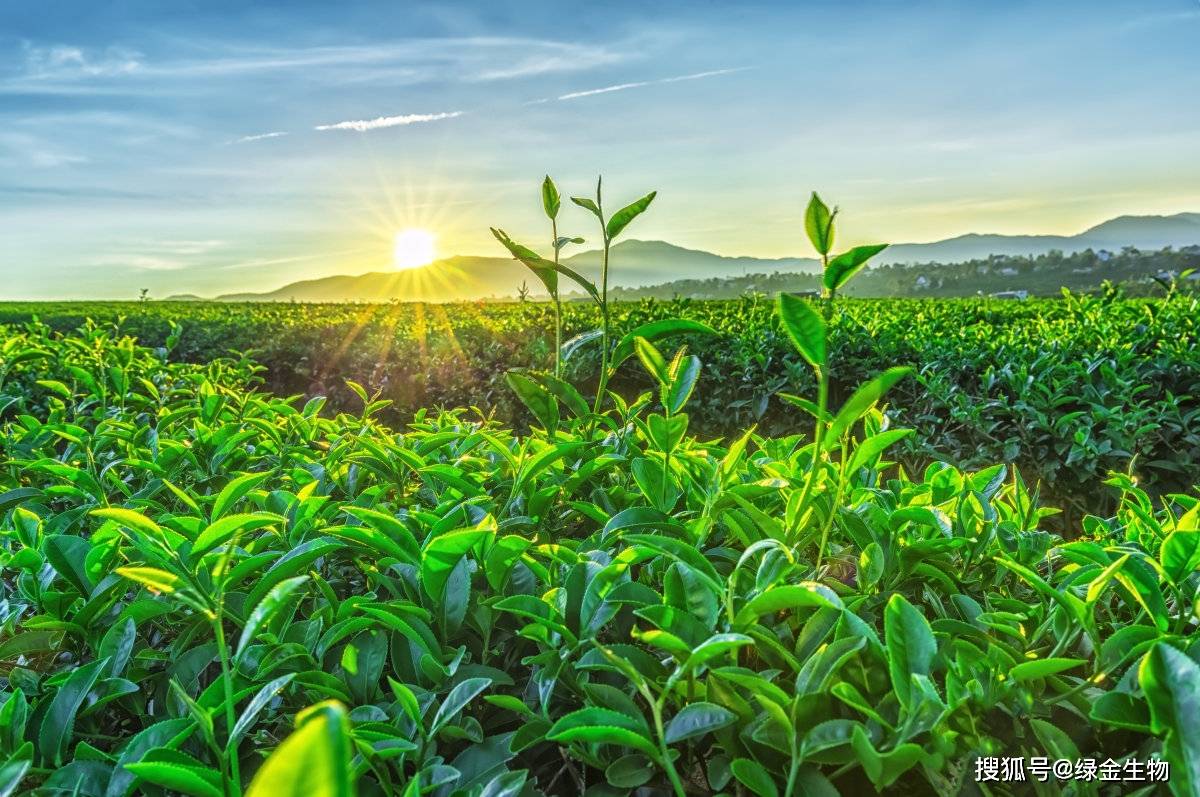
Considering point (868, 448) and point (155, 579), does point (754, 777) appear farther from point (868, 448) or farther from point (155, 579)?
point (155, 579)

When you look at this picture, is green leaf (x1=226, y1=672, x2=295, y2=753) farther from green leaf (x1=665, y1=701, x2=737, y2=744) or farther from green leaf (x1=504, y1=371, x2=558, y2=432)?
green leaf (x1=504, y1=371, x2=558, y2=432)

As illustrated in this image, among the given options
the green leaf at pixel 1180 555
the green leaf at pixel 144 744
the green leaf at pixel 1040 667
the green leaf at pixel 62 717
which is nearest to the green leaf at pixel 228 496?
the green leaf at pixel 62 717

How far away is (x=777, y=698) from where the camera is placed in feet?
3.12

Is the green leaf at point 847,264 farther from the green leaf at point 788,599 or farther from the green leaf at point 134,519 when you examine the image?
the green leaf at point 134,519

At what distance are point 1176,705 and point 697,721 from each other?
0.49 meters

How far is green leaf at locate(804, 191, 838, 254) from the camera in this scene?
3.86 ft

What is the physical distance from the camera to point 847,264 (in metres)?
1.10

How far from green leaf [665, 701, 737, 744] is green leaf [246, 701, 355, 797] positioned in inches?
21.4

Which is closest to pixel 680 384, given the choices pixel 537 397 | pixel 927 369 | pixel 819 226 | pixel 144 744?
pixel 537 397

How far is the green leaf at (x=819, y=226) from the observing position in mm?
1178

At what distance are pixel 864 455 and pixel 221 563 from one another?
893mm

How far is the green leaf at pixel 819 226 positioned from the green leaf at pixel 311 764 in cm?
96

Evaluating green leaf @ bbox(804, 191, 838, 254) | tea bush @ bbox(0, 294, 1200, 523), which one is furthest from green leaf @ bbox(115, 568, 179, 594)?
tea bush @ bbox(0, 294, 1200, 523)

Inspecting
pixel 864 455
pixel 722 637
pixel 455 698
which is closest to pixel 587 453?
pixel 864 455
